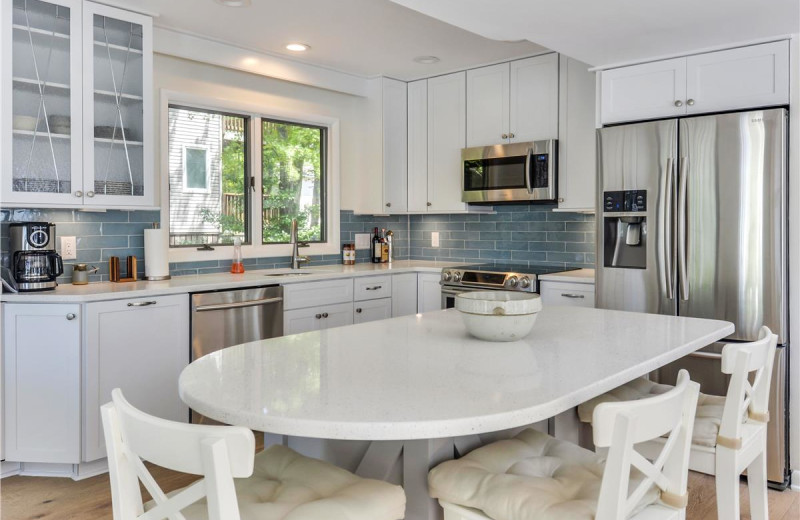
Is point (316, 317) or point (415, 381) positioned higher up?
point (415, 381)

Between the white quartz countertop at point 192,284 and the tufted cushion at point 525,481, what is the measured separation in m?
2.22

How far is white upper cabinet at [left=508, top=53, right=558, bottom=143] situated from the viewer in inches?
169

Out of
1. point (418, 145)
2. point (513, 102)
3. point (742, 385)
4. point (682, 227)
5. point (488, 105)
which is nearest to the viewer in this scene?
point (742, 385)

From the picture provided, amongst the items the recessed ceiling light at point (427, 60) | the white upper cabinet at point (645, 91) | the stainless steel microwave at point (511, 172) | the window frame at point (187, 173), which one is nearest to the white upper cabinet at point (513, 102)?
the stainless steel microwave at point (511, 172)

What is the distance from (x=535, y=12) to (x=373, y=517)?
233 centimetres

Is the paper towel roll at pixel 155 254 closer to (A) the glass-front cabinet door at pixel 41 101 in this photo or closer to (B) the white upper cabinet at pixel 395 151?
(A) the glass-front cabinet door at pixel 41 101

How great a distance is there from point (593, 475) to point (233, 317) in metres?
2.56

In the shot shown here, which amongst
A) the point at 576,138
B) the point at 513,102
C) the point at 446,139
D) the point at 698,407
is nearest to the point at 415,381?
the point at 698,407

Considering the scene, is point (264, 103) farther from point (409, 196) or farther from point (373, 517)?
point (373, 517)

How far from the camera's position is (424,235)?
5574mm

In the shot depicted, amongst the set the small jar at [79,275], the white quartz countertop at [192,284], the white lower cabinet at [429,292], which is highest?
the small jar at [79,275]

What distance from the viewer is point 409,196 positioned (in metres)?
5.12

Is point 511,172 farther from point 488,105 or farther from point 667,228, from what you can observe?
point 667,228

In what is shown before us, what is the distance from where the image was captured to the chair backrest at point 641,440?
3.94 ft
